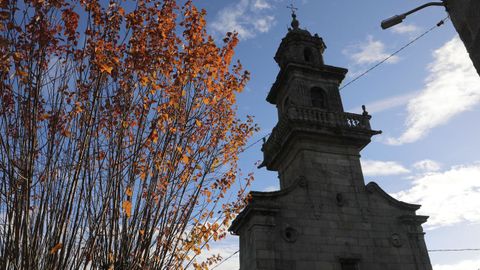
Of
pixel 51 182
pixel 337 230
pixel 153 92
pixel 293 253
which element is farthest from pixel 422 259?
pixel 51 182

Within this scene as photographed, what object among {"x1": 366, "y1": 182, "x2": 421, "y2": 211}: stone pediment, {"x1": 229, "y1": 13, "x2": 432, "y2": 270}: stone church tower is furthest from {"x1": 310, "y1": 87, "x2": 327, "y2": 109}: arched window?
{"x1": 366, "y1": 182, "x2": 421, "y2": 211}: stone pediment

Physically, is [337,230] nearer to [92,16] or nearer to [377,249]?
[377,249]

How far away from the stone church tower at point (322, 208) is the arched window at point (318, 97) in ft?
0.18

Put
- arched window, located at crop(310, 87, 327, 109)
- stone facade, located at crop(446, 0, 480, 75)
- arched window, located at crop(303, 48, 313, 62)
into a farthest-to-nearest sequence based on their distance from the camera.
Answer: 1. arched window, located at crop(303, 48, 313, 62)
2. arched window, located at crop(310, 87, 327, 109)
3. stone facade, located at crop(446, 0, 480, 75)

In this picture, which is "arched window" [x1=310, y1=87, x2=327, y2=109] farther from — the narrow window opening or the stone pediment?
the narrow window opening

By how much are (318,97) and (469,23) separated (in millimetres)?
16688

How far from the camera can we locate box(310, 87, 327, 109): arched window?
1989 centimetres

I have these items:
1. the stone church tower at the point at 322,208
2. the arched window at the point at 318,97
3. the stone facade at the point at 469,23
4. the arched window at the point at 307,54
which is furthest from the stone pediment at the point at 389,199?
the stone facade at the point at 469,23

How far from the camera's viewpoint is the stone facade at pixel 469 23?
3.58 m

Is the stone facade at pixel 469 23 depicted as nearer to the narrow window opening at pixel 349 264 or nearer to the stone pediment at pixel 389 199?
the narrow window opening at pixel 349 264

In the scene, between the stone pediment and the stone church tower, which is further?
the stone pediment

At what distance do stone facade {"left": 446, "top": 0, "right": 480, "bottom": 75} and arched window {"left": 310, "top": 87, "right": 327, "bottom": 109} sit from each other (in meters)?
16.0

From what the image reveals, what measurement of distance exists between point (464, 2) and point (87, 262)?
19.2 ft

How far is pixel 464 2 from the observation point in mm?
3764
